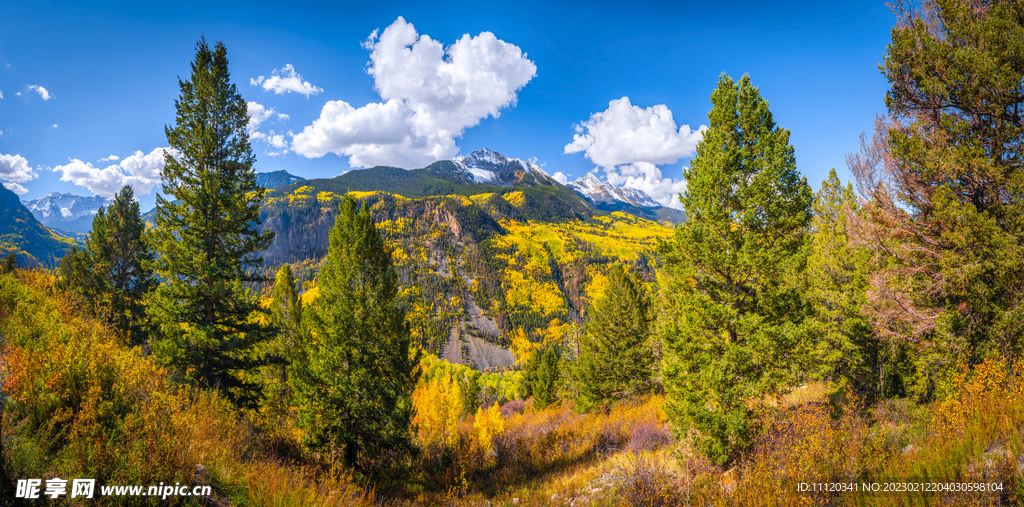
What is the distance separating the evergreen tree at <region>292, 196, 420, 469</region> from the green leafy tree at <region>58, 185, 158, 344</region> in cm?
1583

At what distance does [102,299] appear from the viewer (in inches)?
707

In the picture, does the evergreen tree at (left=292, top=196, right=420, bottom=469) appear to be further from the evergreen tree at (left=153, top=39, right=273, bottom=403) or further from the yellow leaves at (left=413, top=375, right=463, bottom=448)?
the yellow leaves at (left=413, top=375, right=463, bottom=448)

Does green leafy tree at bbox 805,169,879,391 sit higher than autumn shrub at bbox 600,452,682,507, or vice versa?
green leafy tree at bbox 805,169,879,391

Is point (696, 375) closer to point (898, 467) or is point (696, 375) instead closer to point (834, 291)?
point (898, 467)

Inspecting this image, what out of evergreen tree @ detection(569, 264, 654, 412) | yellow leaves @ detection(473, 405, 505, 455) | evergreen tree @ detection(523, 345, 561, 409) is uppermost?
evergreen tree @ detection(569, 264, 654, 412)

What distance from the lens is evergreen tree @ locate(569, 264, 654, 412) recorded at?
2041 centimetres

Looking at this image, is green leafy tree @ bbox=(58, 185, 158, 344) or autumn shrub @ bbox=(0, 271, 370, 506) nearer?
autumn shrub @ bbox=(0, 271, 370, 506)

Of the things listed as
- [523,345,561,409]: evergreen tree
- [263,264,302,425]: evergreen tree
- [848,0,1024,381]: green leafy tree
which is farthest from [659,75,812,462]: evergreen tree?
[523,345,561,409]: evergreen tree

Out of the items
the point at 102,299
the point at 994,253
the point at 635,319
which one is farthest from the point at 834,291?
the point at 102,299

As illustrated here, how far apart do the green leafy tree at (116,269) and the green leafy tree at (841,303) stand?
3449cm

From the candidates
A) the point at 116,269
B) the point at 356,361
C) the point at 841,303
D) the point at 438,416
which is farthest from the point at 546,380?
the point at 116,269

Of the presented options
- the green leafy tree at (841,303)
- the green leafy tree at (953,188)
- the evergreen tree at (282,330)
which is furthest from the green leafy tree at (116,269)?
the green leafy tree at (841,303)

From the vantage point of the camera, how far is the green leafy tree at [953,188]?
8.14m

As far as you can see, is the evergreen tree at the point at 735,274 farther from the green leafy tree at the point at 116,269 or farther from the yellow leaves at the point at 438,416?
the green leafy tree at the point at 116,269
